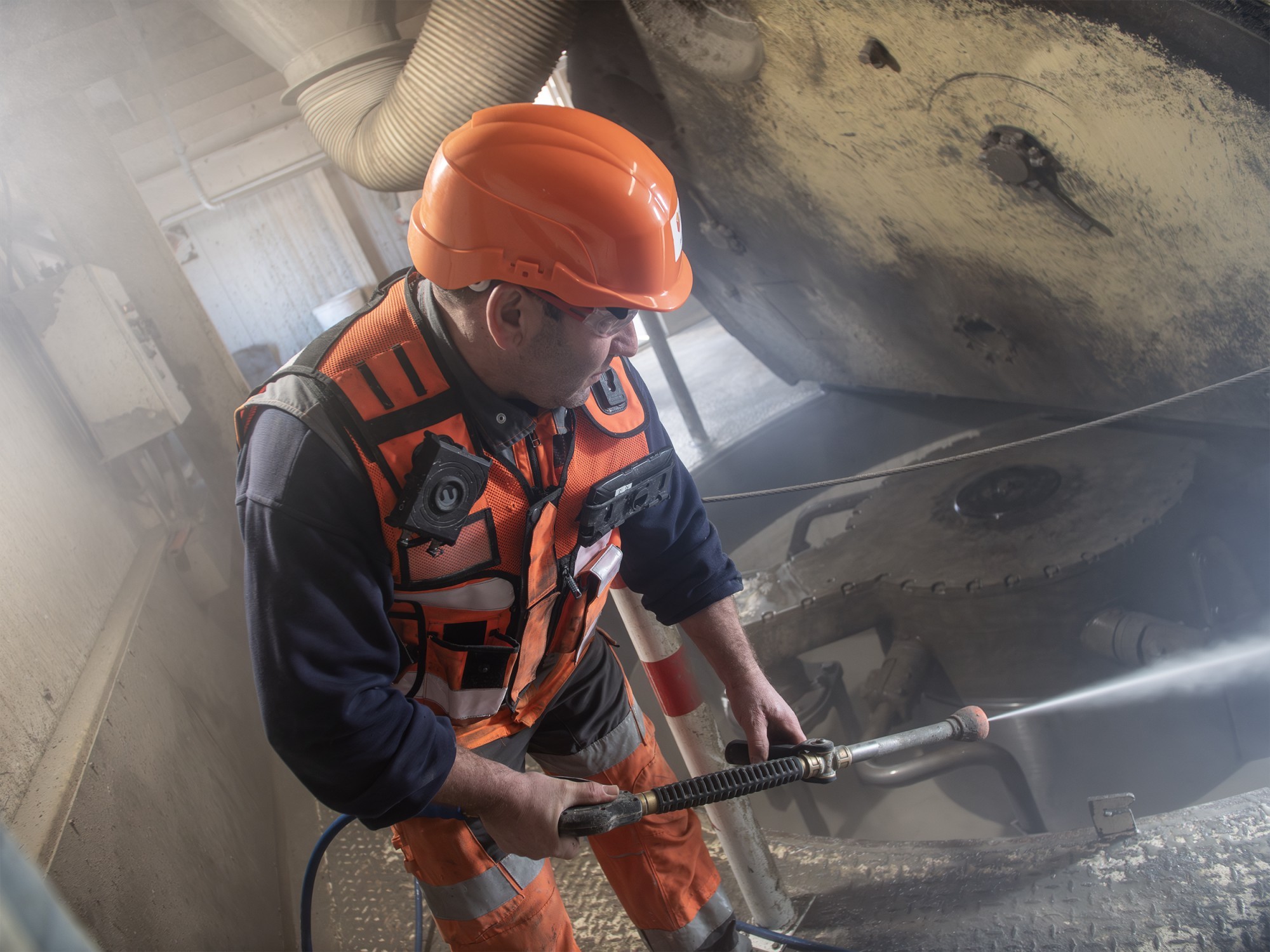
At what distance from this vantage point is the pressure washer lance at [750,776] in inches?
53.4

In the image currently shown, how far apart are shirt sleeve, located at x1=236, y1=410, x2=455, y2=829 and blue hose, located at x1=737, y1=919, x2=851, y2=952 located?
3.37 ft

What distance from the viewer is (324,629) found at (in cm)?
121

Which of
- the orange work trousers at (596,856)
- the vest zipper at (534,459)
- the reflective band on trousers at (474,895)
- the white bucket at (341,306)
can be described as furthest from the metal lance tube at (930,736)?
the white bucket at (341,306)

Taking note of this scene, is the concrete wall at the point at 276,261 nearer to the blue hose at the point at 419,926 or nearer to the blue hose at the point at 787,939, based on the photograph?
the blue hose at the point at 419,926

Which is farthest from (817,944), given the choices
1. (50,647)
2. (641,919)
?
(50,647)

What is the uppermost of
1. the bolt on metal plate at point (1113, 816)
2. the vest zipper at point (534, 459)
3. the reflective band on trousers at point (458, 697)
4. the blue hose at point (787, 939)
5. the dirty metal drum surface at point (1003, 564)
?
the vest zipper at point (534, 459)

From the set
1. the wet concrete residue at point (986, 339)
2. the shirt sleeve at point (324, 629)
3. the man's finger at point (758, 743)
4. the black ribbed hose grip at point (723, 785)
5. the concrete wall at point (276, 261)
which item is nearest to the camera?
the shirt sleeve at point (324, 629)

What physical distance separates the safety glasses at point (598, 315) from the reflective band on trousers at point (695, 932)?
1.24 m

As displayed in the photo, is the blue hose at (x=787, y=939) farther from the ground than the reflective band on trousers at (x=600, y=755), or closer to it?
closer to it

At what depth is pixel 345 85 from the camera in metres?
3.21

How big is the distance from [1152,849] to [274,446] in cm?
190

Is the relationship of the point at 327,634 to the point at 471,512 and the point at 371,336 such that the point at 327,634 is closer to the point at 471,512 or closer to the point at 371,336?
the point at 471,512

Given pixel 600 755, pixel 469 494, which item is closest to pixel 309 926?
pixel 600 755

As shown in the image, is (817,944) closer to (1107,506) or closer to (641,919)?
(641,919)
